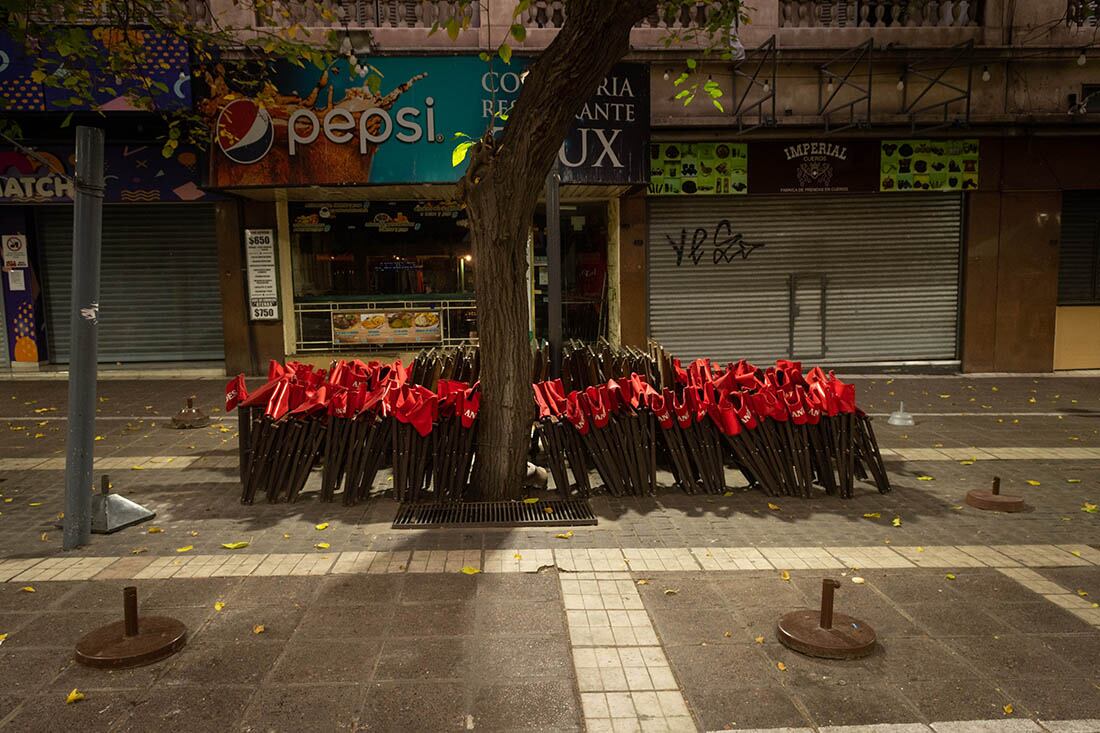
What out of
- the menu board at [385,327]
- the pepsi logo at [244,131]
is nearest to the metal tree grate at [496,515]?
the pepsi logo at [244,131]

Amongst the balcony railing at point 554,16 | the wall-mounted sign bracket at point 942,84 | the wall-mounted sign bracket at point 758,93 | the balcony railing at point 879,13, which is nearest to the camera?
the wall-mounted sign bracket at point 942,84

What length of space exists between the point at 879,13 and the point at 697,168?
411 centimetres

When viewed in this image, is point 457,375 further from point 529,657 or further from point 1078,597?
point 1078,597

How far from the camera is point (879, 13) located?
43.9ft

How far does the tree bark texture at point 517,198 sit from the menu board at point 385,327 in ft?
25.0

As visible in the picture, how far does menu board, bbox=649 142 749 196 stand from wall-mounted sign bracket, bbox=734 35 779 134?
0.59 meters

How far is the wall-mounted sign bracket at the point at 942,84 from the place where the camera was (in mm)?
12641

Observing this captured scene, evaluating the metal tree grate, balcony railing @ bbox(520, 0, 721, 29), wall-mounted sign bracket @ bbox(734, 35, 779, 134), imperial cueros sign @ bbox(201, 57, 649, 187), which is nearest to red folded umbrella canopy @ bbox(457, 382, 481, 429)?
the metal tree grate

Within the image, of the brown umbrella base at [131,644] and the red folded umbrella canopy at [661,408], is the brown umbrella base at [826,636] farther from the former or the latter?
the brown umbrella base at [131,644]

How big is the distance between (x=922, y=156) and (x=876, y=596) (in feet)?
37.4

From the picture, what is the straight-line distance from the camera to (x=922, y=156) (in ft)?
45.0

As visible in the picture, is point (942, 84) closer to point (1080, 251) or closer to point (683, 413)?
point (1080, 251)

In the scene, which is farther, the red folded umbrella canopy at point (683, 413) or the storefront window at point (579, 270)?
the storefront window at point (579, 270)

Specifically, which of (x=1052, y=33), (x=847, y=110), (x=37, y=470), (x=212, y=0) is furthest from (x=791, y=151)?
(x=37, y=470)
